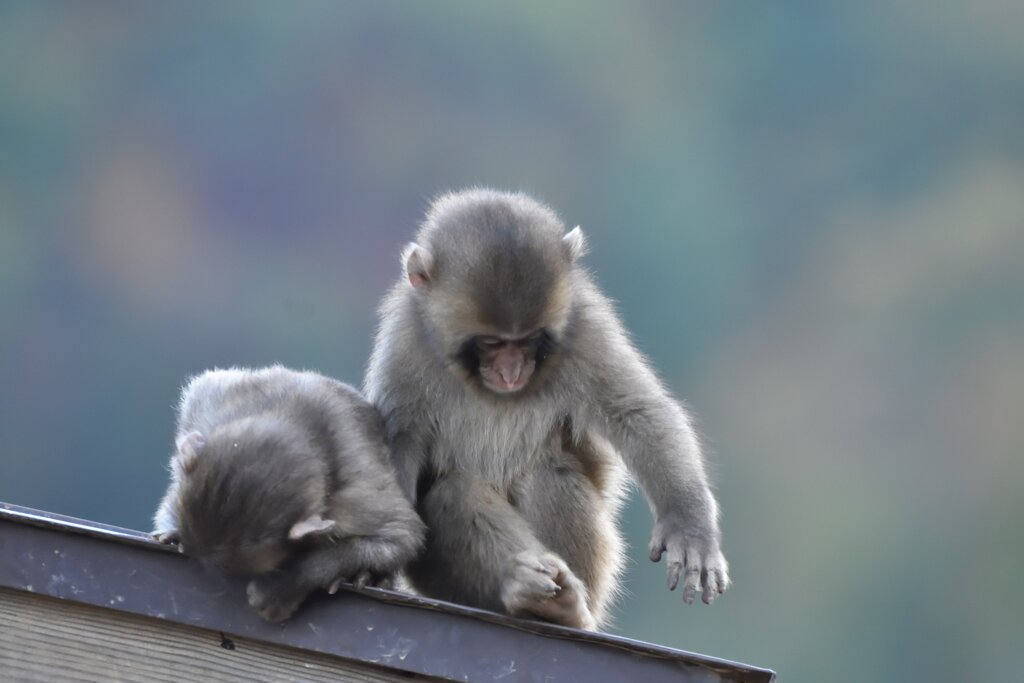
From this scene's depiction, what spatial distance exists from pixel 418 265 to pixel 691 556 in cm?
129

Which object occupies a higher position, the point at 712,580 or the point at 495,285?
the point at 495,285

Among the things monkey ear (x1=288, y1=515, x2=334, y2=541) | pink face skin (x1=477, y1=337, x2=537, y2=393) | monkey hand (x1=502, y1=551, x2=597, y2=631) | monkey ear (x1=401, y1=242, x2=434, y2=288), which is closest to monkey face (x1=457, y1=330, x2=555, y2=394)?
pink face skin (x1=477, y1=337, x2=537, y2=393)

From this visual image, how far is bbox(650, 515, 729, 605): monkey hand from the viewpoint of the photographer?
4.56 meters

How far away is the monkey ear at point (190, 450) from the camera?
394cm

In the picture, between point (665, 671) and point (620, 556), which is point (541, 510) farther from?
point (665, 671)

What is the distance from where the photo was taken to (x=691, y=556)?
15.2 feet

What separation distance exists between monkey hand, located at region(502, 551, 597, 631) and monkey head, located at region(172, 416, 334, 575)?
0.63 m

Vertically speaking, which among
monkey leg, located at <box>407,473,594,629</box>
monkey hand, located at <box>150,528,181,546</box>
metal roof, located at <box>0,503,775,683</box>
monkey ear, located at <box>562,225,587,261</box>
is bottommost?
metal roof, located at <box>0,503,775,683</box>

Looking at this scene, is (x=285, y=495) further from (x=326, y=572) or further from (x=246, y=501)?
(x=326, y=572)

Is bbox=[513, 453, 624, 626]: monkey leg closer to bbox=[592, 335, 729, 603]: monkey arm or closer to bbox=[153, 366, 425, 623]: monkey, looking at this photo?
bbox=[592, 335, 729, 603]: monkey arm

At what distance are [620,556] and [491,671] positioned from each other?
5.18 ft

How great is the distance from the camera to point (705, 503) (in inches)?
190

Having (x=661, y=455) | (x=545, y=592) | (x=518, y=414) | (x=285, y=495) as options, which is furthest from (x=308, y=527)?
(x=661, y=455)

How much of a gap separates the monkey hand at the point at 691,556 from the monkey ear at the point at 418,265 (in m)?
1.10
